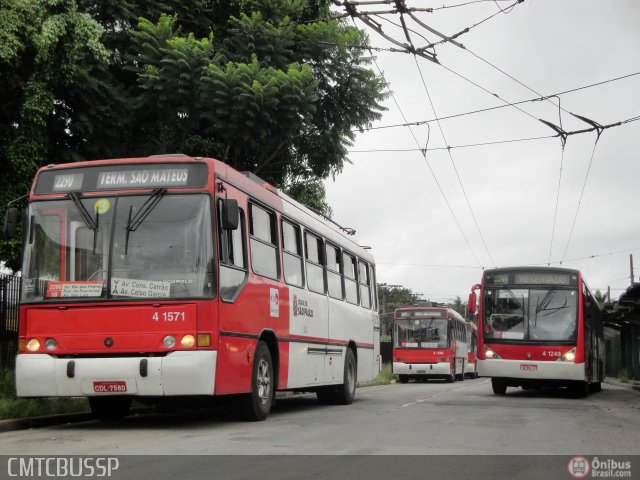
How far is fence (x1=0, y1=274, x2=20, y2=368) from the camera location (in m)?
15.9

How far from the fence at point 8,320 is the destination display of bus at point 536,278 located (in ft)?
37.0

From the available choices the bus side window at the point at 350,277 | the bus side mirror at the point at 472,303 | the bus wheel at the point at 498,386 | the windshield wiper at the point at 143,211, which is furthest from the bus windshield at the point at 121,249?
the bus wheel at the point at 498,386

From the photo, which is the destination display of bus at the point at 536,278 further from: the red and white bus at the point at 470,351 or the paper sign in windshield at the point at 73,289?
the red and white bus at the point at 470,351

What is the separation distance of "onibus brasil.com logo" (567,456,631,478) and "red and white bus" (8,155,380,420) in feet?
13.9

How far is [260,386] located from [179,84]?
773cm

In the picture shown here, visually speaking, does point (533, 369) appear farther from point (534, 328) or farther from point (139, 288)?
point (139, 288)

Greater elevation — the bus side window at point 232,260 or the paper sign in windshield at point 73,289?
the bus side window at point 232,260

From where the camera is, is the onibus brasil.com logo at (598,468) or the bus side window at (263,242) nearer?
the onibus brasil.com logo at (598,468)

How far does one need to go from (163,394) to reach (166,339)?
24.5 inches

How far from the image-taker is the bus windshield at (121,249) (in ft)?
34.2

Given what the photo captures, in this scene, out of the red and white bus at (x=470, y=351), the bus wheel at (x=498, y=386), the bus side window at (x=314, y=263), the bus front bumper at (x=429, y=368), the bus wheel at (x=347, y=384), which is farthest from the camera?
the red and white bus at (x=470, y=351)

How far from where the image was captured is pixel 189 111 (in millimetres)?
18141

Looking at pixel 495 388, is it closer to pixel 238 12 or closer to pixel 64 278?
pixel 238 12

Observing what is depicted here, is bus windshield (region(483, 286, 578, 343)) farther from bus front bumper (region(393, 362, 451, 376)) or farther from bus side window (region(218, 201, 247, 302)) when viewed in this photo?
bus front bumper (region(393, 362, 451, 376))
